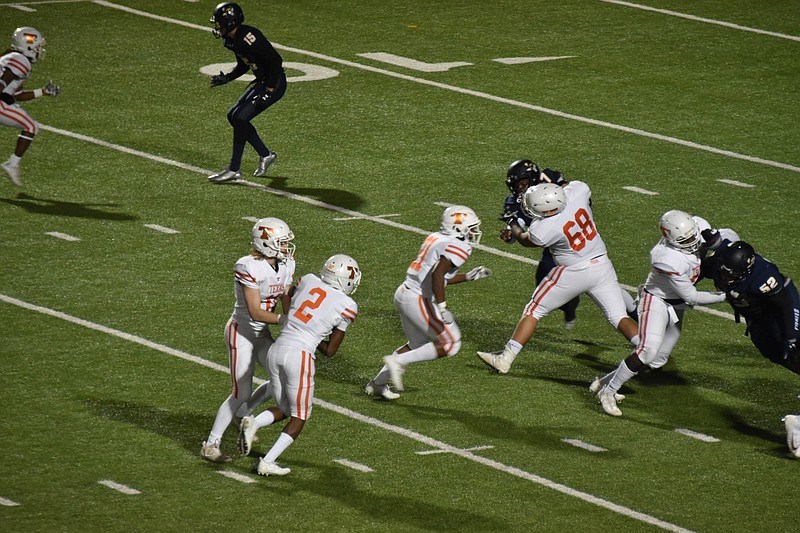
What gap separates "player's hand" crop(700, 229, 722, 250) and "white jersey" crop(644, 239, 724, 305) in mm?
143

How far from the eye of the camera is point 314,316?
855 cm

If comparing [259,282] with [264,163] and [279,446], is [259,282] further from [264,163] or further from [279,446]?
[264,163]

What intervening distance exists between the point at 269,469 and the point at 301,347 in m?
0.71

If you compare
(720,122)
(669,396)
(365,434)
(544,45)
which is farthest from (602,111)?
(365,434)

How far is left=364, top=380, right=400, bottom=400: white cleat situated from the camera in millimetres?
9781

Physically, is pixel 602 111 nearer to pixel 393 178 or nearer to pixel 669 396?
pixel 393 178

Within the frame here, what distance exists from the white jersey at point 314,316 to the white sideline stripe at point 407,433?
964 mm

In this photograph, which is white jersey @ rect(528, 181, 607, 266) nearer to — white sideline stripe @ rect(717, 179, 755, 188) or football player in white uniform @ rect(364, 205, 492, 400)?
football player in white uniform @ rect(364, 205, 492, 400)

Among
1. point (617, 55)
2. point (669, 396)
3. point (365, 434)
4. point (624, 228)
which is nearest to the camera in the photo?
point (365, 434)

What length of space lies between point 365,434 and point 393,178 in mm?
5901

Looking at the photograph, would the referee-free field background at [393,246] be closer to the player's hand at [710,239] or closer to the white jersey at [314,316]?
the white jersey at [314,316]

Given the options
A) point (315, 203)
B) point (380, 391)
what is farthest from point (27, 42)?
point (380, 391)

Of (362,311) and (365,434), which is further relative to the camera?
(362,311)

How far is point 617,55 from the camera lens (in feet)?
62.2
